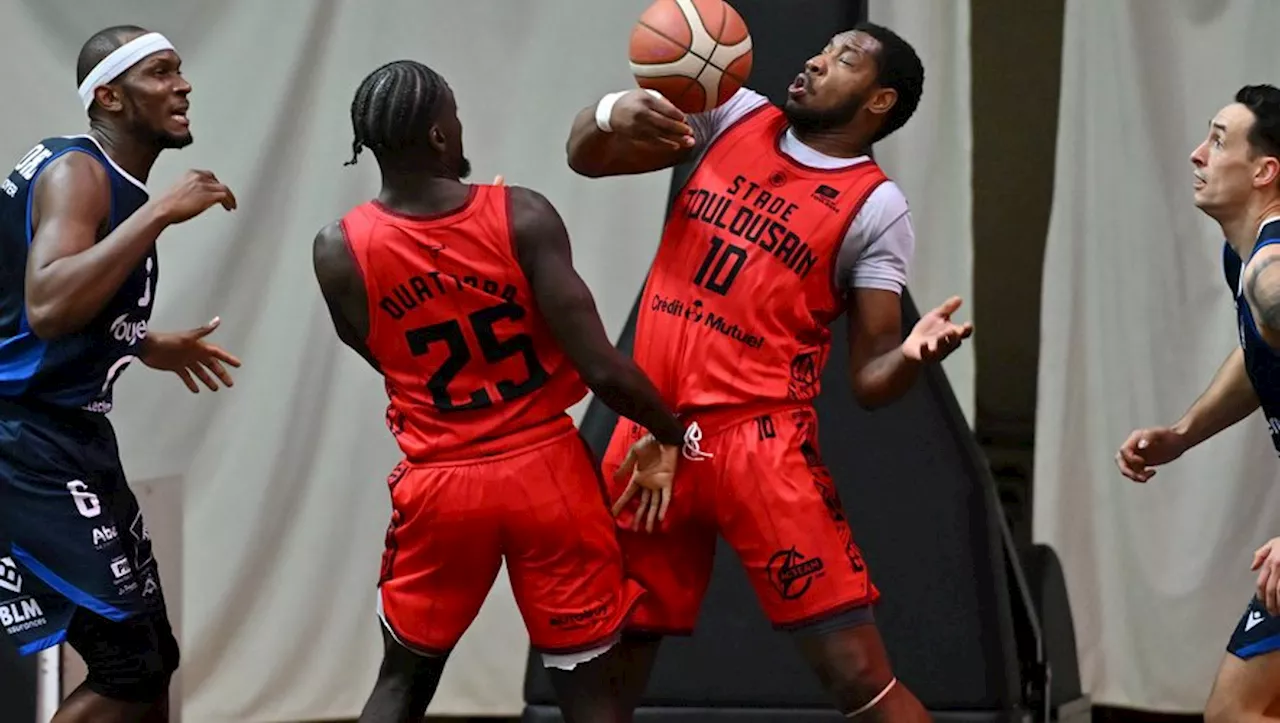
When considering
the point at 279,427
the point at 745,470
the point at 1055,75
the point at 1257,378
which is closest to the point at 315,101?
the point at 279,427

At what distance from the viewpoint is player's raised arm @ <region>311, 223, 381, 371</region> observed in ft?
11.2

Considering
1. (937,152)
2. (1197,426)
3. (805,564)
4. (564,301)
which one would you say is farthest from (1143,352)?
(564,301)

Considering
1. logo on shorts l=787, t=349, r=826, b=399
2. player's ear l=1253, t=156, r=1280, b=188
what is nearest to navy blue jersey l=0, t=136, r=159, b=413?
logo on shorts l=787, t=349, r=826, b=399

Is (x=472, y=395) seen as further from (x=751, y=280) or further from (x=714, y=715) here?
(x=714, y=715)

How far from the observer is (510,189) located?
11.3ft

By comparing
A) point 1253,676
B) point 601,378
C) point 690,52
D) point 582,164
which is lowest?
point 1253,676

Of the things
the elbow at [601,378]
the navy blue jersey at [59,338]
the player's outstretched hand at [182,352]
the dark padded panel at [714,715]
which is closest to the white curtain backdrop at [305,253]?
the dark padded panel at [714,715]

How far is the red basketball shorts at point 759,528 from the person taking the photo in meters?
3.58

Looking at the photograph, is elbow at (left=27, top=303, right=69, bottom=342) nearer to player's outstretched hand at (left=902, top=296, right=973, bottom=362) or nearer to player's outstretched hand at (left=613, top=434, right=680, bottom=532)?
player's outstretched hand at (left=613, top=434, right=680, bottom=532)

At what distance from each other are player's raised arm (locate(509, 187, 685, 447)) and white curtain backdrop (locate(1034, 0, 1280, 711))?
260 centimetres

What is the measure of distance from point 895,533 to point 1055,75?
2009mm

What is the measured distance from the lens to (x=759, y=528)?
359cm

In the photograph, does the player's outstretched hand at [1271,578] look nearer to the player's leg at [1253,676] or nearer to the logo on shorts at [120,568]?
the player's leg at [1253,676]

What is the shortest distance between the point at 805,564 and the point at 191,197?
139 cm
